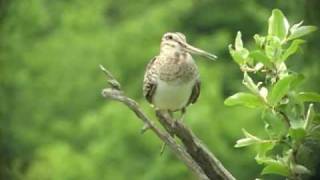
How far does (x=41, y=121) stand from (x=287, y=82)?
16.7 m

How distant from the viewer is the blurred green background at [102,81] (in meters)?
16.1

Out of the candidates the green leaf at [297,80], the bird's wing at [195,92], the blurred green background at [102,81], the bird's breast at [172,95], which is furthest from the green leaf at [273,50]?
the blurred green background at [102,81]

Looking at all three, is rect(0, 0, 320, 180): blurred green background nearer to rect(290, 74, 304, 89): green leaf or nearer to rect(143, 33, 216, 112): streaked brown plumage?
rect(143, 33, 216, 112): streaked brown plumage

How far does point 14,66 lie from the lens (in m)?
18.8

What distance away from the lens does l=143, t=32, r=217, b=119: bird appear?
4.76m

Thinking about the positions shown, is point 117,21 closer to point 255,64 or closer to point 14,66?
point 14,66

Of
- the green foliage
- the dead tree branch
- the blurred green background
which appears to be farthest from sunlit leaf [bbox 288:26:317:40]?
the blurred green background

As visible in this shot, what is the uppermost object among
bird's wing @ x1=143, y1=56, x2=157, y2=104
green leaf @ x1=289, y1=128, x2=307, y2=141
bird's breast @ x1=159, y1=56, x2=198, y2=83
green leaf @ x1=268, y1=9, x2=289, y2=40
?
bird's wing @ x1=143, y1=56, x2=157, y2=104

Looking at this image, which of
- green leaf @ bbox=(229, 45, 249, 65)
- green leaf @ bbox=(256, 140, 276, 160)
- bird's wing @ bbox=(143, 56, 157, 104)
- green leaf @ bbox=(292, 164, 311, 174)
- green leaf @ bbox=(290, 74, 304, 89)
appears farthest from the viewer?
bird's wing @ bbox=(143, 56, 157, 104)

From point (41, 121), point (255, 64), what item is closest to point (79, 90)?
point (41, 121)

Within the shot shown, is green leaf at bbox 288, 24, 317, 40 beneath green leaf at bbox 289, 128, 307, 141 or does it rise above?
above

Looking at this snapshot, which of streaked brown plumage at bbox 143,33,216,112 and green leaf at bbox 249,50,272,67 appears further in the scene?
streaked brown plumage at bbox 143,33,216,112

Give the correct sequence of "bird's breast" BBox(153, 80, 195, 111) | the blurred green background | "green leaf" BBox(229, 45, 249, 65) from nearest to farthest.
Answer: "green leaf" BBox(229, 45, 249, 65) → "bird's breast" BBox(153, 80, 195, 111) → the blurred green background

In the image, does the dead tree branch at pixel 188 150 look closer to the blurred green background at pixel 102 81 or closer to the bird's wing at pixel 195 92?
the bird's wing at pixel 195 92
